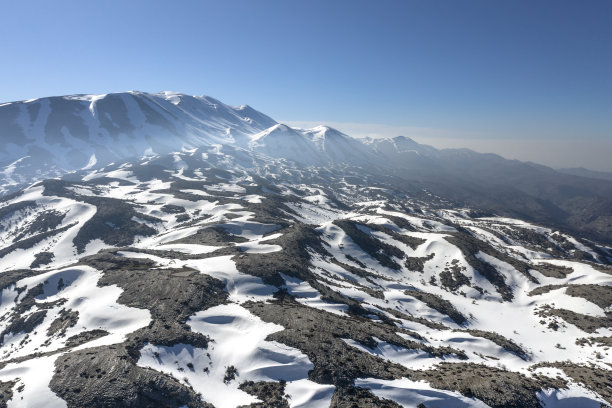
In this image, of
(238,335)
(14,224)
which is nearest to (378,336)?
(238,335)

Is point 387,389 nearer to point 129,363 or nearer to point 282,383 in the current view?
point 282,383

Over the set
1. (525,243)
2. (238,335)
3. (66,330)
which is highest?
(238,335)

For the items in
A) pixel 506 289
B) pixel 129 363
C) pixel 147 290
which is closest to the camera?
pixel 129 363

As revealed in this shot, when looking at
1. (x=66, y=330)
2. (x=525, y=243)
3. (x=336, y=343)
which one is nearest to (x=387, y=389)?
(x=336, y=343)

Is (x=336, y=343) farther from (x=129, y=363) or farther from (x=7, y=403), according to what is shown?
(x=7, y=403)

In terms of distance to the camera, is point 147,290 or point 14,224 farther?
point 14,224

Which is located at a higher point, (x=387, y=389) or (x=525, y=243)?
(x=387, y=389)

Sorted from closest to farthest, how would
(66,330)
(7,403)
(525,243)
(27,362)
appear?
(7,403) → (27,362) → (66,330) → (525,243)
